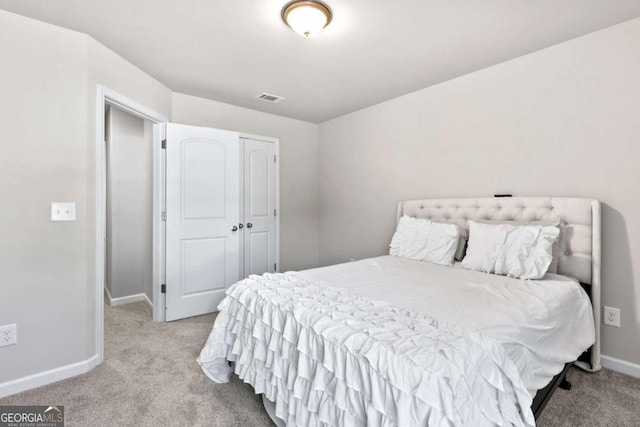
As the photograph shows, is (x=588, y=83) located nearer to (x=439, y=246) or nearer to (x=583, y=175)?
(x=583, y=175)

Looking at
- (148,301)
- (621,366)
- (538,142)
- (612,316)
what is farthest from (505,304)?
(148,301)

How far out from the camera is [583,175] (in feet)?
7.46

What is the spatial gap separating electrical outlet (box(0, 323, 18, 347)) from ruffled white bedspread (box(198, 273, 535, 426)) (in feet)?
4.85

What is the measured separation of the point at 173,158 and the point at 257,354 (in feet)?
7.50

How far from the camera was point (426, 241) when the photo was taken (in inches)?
109

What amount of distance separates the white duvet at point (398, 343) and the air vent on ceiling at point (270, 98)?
224 cm

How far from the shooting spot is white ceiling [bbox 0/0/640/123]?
1923 mm

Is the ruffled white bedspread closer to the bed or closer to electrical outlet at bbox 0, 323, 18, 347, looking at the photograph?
the bed

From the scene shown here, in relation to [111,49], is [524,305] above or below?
below

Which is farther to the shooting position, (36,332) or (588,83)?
(588,83)

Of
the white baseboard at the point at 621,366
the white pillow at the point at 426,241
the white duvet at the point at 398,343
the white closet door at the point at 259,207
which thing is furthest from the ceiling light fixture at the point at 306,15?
the white baseboard at the point at 621,366

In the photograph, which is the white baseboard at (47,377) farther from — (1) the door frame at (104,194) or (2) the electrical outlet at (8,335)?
(2) the electrical outlet at (8,335)

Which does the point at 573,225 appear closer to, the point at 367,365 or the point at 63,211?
the point at 367,365

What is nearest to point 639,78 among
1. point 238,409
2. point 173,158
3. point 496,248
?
point 496,248
